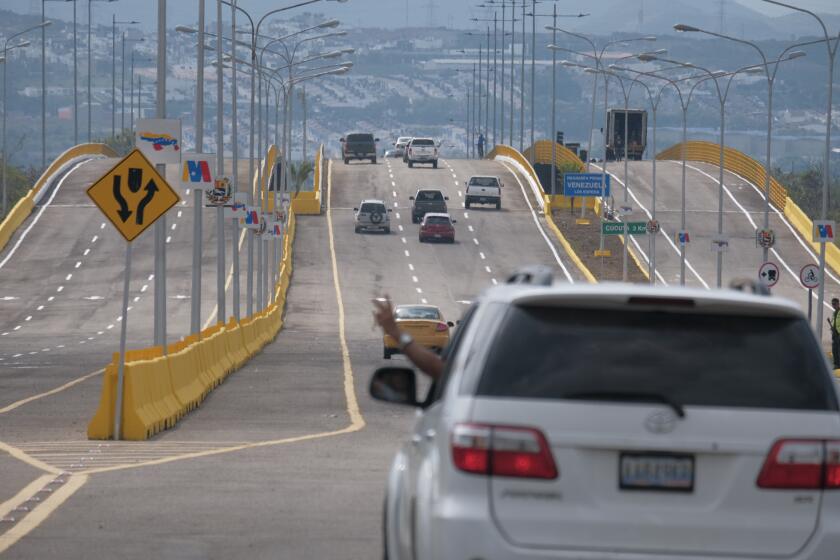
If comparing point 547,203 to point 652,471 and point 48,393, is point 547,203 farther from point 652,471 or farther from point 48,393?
point 652,471

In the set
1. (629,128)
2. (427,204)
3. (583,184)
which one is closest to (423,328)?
(583,184)

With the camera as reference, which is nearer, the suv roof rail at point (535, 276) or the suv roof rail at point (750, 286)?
the suv roof rail at point (535, 276)

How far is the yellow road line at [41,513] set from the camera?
11.0m

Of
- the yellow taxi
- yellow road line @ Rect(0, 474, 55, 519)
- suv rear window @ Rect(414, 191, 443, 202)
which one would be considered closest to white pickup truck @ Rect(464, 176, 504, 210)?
suv rear window @ Rect(414, 191, 443, 202)

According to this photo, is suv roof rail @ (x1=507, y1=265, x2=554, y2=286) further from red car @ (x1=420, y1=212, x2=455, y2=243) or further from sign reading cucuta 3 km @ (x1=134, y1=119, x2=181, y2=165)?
red car @ (x1=420, y1=212, x2=455, y2=243)

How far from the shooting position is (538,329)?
21.7 ft

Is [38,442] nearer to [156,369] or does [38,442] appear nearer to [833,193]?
[156,369]

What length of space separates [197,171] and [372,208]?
54450 mm

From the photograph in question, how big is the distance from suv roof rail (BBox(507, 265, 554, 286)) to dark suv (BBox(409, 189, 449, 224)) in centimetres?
8315

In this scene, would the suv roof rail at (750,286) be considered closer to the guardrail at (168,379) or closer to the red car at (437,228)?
the guardrail at (168,379)

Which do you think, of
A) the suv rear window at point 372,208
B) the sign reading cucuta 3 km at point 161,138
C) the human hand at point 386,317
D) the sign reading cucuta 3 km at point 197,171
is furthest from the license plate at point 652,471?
the suv rear window at point 372,208

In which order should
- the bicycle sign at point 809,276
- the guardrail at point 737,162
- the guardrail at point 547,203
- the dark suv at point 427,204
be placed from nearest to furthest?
the bicycle sign at point 809,276 → the guardrail at point 547,203 → the dark suv at point 427,204 → the guardrail at point 737,162

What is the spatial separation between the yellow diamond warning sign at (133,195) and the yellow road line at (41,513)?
651 cm

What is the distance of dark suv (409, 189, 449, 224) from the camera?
299ft
